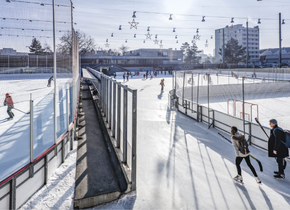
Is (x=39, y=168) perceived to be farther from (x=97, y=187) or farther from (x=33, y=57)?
(x=33, y=57)

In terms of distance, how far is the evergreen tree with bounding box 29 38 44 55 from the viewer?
11.0ft

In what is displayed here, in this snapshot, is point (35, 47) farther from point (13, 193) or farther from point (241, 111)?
point (241, 111)

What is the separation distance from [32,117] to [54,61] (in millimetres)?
1381

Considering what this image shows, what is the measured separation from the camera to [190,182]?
5.36 m

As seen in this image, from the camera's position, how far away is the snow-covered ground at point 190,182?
4375mm

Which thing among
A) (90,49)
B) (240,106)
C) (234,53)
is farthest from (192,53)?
(240,106)

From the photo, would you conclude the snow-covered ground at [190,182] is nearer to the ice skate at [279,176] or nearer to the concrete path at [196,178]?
the concrete path at [196,178]

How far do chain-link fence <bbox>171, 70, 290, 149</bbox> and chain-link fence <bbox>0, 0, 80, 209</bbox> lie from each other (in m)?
6.73

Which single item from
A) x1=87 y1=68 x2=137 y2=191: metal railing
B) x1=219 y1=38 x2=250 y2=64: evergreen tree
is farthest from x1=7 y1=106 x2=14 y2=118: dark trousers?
x1=219 y1=38 x2=250 y2=64: evergreen tree

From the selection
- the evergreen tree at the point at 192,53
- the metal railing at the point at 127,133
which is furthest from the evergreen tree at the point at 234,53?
the metal railing at the point at 127,133

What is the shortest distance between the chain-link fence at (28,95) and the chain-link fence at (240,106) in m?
6.73

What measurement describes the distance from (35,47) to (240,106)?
13426mm

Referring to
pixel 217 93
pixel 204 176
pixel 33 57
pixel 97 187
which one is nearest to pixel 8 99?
pixel 33 57

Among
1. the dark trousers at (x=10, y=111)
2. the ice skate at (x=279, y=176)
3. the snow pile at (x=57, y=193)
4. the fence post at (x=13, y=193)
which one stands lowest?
the ice skate at (x=279, y=176)
